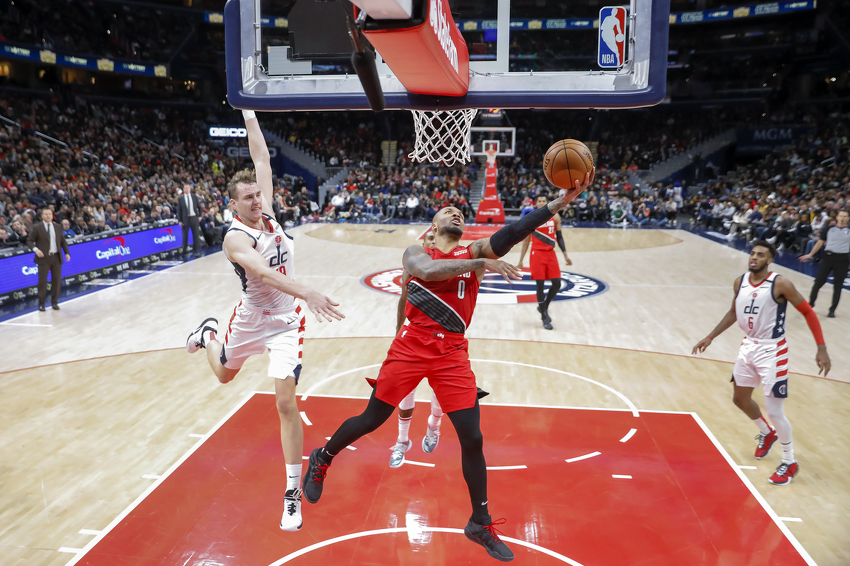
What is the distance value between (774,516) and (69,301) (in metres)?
10.6

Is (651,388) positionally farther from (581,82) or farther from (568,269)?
(568,269)

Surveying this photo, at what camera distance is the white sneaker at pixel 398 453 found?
4.82m

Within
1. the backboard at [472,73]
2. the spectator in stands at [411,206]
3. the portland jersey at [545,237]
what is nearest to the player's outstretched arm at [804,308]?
the backboard at [472,73]

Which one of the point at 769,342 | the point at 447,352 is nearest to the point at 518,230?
the point at 447,352

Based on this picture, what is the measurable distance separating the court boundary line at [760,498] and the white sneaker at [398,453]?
2.55m

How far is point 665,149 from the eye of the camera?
3181 cm

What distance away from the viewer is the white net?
8.57m

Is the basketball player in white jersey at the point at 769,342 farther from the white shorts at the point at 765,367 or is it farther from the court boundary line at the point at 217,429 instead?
the court boundary line at the point at 217,429

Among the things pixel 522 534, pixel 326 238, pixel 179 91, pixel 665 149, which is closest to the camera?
pixel 522 534

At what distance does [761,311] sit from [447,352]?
103 inches

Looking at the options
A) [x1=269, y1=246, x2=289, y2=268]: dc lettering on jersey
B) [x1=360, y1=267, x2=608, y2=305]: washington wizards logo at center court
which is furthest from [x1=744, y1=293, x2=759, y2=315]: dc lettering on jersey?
[x1=360, y1=267, x2=608, y2=305]: washington wizards logo at center court

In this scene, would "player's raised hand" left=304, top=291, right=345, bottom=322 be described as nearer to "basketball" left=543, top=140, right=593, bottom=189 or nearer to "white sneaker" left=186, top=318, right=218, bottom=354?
"basketball" left=543, top=140, right=593, bottom=189

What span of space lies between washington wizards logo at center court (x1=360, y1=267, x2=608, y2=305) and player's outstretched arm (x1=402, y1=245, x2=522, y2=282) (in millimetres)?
7229

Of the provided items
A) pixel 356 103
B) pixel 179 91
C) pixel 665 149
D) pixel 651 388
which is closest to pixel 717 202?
pixel 665 149
